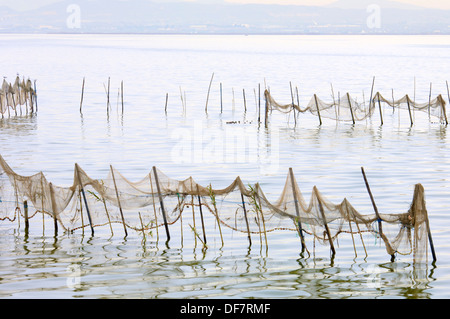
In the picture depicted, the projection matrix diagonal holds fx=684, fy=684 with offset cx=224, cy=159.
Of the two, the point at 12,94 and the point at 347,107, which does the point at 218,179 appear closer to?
the point at 347,107

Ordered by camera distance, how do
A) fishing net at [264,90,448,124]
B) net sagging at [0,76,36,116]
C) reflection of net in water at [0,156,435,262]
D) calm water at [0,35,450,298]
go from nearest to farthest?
1. calm water at [0,35,450,298]
2. reflection of net in water at [0,156,435,262]
3. fishing net at [264,90,448,124]
4. net sagging at [0,76,36,116]

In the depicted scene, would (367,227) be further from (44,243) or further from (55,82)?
(55,82)

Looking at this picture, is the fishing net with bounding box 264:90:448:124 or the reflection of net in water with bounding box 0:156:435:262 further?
the fishing net with bounding box 264:90:448:124

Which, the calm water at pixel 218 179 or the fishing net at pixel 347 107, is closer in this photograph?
the calm water at pixel 218 179

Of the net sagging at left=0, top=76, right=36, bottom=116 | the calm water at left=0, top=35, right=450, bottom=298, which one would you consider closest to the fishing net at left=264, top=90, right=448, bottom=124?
the calm water at left=0, top=35, right=450, bottom=298

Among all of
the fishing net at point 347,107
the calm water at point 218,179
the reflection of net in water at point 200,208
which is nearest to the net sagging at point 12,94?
the calm water at point 218,179

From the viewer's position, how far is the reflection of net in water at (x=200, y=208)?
1426 centimetres

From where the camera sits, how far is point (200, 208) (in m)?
15.4

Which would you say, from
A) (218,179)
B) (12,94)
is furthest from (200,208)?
(12,94)

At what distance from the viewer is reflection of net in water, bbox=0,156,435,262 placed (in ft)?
46.8

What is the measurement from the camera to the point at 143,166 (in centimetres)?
2686

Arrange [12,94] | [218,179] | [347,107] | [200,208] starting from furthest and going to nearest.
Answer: [12,94], [347,107], [218,179], [200,208]

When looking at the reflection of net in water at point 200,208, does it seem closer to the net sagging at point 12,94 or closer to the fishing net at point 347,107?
the fishing net at point 347,107

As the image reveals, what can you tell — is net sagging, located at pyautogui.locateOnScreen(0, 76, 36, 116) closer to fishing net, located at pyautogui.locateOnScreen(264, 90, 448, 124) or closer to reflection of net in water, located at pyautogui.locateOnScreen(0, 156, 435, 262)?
fishing net, located at pyautogui.locateOnScreen(264, 90, 448, 124)
